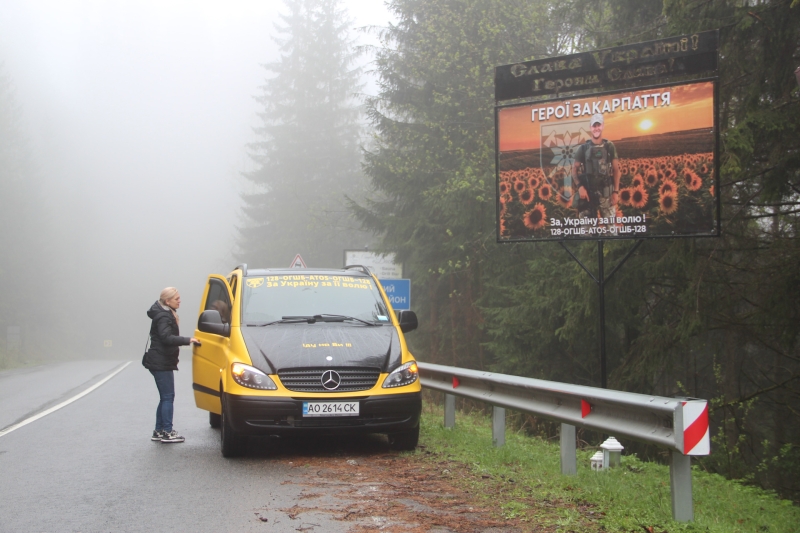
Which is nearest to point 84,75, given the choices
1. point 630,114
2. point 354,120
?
point 354,120

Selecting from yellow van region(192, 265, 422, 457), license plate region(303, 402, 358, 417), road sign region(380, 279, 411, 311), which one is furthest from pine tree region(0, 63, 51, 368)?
license plate region(303, 402, 358, 417)

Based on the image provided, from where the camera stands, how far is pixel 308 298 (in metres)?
10.2

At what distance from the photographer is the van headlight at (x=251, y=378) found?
8.63m

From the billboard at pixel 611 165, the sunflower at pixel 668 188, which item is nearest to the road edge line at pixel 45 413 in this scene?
the billboard at pixel 611 165

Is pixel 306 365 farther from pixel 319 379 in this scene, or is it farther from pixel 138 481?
pixel 138 481

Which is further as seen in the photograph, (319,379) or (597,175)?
(597,175)

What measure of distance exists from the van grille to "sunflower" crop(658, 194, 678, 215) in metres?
4.69

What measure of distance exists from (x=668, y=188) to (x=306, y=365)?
534 centimetres

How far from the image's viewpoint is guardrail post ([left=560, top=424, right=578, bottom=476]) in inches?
300

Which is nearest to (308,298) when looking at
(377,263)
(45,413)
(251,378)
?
(251,378)

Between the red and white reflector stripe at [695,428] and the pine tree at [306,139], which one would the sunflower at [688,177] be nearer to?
the red and white reflector stripe at [695,428]

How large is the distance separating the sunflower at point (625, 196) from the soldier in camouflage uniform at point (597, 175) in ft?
0.17

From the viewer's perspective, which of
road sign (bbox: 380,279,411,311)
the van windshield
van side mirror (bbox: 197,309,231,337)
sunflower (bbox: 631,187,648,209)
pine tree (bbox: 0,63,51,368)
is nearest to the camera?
van side mirror (bbox: 197,309,231,337)

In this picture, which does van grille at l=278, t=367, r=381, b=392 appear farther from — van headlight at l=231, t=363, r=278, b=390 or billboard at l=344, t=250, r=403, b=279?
billboard at l=344, t=250, r=403, b=279
